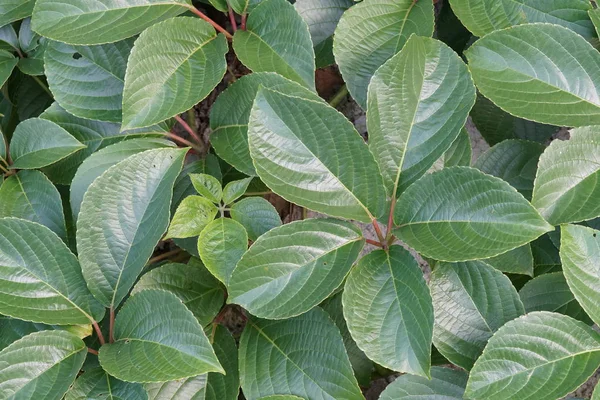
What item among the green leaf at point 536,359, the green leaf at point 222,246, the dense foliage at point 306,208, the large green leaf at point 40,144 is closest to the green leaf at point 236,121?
the dense foliage at point 306,208

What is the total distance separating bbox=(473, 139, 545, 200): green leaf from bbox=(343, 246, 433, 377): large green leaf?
0.31 meters

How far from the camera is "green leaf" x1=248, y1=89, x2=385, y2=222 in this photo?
2.73 ft

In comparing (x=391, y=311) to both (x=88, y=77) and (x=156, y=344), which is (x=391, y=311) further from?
(x=88, y=77)

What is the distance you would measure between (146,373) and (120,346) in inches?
3.6

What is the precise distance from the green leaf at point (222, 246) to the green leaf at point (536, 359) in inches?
15.1

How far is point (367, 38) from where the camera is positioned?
104 cm

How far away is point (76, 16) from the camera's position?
3.27 feet

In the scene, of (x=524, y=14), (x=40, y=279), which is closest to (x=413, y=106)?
(x=524, y=14)

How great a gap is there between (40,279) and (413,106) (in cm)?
64

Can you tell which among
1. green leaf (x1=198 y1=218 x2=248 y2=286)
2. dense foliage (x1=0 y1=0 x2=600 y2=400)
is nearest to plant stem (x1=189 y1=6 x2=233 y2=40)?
dense foliage (x1=0 y1=0 x2=600 y2=400)

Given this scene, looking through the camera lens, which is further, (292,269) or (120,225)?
(120,225)

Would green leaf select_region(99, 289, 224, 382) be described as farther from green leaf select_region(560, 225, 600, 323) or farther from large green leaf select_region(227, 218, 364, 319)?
green leaf select_region(560, 225, 600, 323)

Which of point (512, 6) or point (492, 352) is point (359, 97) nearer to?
point (512, 6)

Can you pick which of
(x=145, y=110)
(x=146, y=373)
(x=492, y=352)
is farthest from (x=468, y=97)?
(x=146, y=373)
